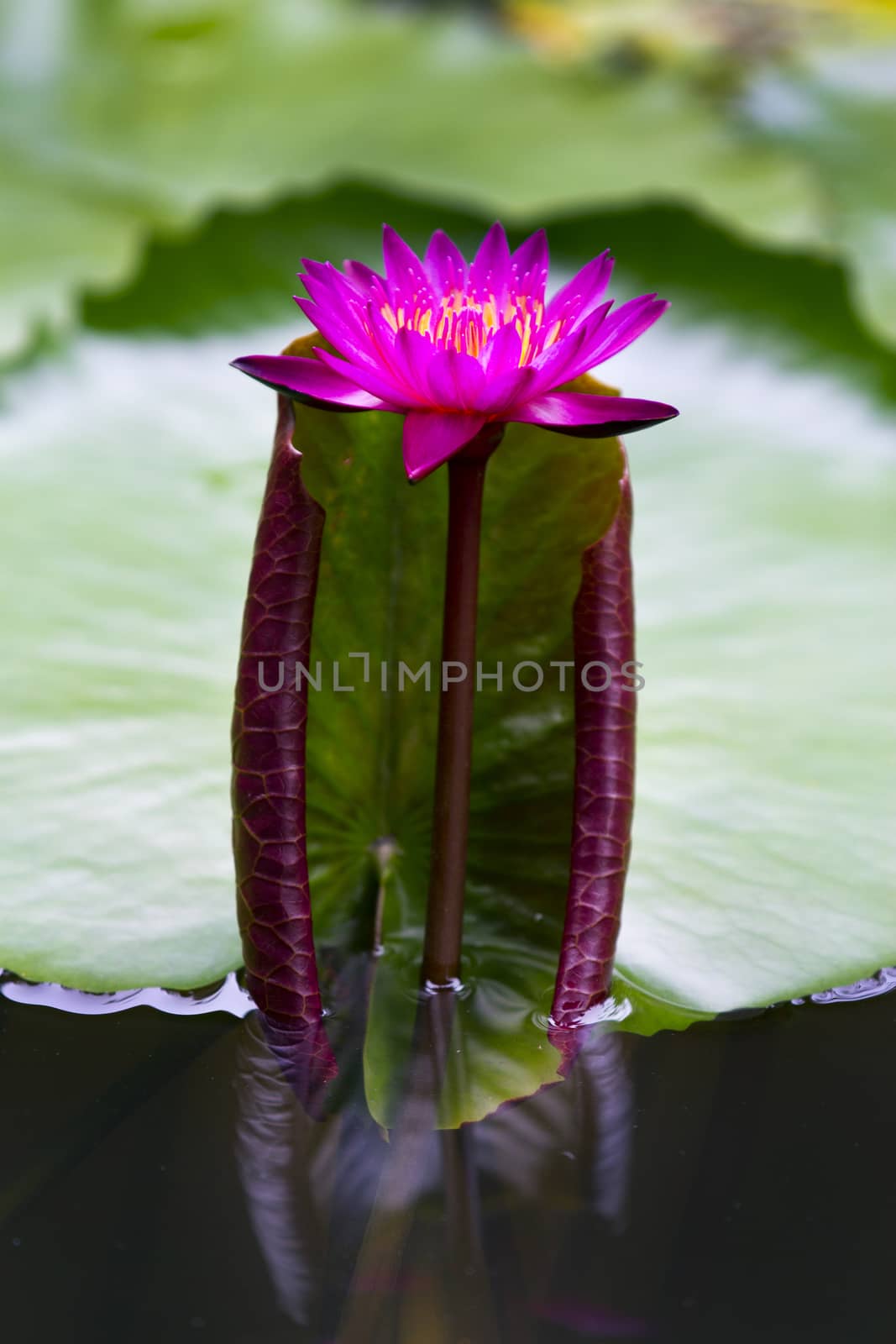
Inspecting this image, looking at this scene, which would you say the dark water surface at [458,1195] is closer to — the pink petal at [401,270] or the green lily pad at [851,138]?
the pink petal at [401,270]

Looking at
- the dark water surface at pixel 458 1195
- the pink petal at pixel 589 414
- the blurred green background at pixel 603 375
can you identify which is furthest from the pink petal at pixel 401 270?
the dark water surface at pixel 458 1195

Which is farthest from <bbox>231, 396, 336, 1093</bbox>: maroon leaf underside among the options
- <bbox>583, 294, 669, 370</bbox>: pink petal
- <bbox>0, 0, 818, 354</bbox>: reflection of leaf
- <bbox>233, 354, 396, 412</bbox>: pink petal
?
<bbox>0, 0, 818, 354</bbox>: reflection of leaf

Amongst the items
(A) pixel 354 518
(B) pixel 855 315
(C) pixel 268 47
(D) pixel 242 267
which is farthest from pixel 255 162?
(A) pixel 354 518

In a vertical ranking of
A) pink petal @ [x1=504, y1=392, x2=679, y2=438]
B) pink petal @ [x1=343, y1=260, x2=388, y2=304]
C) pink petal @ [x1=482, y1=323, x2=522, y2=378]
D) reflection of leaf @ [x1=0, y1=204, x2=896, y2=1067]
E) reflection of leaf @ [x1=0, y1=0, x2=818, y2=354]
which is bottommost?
reflection of leaf @ [x1=0, y1=204, x2=896, y2=1067]

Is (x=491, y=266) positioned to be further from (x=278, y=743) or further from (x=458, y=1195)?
(x=458, y=1195)

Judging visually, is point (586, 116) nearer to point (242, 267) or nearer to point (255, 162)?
point (255, 162)

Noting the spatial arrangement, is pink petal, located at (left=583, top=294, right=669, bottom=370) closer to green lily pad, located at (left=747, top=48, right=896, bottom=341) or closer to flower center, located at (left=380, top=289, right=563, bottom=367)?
flower center, located at (left=380, top=289, right=563, bottom=367)

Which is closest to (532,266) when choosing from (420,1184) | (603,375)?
(420,1184)
